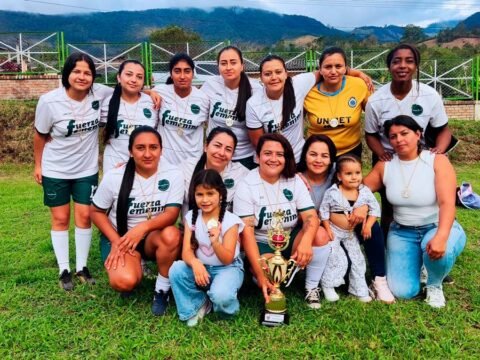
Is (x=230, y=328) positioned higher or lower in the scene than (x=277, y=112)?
lower

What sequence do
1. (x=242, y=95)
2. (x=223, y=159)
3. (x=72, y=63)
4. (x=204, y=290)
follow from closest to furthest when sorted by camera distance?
(x=204, y=290), (x=223, y=159), (x=72, y=63), (x=242, y=95)

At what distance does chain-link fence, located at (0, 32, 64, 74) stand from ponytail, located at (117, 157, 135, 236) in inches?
450

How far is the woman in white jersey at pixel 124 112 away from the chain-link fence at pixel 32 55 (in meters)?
10.8

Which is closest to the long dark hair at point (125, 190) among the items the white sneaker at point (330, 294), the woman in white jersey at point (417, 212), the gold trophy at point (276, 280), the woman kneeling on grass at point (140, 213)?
the woman kneeling on grass at point (140, 213)

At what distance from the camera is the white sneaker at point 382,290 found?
3449mm

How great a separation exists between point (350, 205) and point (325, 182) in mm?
317

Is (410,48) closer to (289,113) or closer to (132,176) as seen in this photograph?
(289,113)

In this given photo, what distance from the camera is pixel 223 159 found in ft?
11.4

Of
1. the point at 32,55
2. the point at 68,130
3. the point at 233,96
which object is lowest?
the point at 68,130

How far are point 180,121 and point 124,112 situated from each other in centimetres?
46

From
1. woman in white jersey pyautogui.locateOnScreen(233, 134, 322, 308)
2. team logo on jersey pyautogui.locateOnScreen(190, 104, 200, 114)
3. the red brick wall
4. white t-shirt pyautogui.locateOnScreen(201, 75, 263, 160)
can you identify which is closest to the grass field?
woman in white jersey pyautogui.locateOnScreen(233, 134, 322, 308)

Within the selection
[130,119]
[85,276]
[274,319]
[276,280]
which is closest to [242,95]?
[130,119]

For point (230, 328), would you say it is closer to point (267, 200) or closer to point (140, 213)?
point (267, 200)

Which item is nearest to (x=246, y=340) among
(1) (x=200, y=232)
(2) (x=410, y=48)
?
(1) (x=200, y=232)
